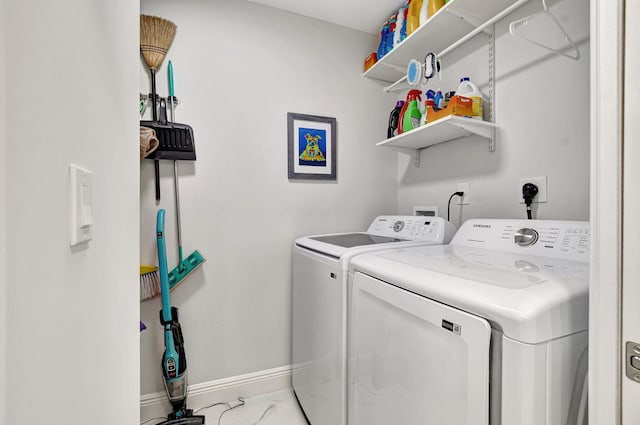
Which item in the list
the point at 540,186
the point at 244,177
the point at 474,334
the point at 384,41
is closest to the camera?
the point at 474,334

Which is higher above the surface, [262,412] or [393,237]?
[393,237]

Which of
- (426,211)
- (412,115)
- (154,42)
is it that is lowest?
(426,211)

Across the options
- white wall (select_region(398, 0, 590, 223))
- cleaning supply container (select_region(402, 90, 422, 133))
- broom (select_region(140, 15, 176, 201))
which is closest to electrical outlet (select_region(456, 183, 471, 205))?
white wall (select_region(398, 0, 590, 223))

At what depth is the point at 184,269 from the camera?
1738mm

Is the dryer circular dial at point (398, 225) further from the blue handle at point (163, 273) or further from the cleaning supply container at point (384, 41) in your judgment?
the blue handle at point (163, 273)

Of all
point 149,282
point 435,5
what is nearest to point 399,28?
point 435,5

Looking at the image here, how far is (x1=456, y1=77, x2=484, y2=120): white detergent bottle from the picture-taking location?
153 centimetres

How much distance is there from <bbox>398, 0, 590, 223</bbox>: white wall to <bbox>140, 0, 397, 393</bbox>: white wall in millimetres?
777

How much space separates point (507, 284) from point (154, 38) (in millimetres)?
2001

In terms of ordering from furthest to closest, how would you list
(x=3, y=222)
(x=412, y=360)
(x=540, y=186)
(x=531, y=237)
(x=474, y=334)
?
(x=540, y=186), (x=531, y=237), (x=412, y=360), (x=474, y=334), (x=3, y=222)

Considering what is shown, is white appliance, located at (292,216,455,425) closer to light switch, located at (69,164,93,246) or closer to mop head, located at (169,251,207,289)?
mop head, located at (169,251,207,289)

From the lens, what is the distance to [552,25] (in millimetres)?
1299

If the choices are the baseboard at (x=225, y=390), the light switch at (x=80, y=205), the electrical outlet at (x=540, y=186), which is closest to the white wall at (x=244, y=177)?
the baseboard at (x=225, y=390)

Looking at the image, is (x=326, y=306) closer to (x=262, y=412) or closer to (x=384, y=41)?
(x=262, y=412)
